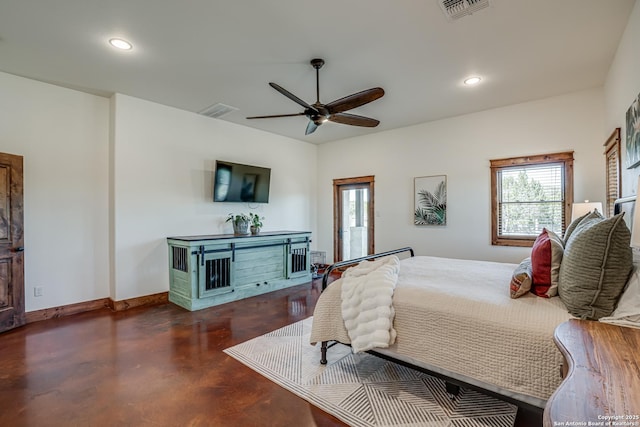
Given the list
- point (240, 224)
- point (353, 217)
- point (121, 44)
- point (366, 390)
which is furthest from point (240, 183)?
point (366, 390)

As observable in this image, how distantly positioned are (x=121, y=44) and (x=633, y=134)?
4.58m

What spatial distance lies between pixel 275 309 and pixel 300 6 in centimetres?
346

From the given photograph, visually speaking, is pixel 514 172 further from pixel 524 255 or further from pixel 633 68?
pixel 633 68

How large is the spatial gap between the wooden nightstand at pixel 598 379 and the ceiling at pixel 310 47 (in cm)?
244

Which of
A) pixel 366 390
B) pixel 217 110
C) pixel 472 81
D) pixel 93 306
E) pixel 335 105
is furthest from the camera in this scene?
pixel 217 110

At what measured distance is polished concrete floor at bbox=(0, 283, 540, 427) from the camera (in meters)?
1.96

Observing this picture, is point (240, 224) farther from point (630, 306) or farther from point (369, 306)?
point (630, 306)

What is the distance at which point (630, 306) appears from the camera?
1466mm

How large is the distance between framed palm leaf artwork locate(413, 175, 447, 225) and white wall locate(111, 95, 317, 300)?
2.90 metres

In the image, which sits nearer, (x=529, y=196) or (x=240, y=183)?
(x=529, y=196)

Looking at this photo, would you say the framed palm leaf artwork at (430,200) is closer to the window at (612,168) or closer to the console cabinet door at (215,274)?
the window at (612,168)

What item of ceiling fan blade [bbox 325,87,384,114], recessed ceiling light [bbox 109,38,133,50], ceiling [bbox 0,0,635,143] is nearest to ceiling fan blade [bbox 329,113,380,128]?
ceiling fan blade [bbox 325,87,384,114]

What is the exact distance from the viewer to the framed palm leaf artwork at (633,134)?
230 centimetres

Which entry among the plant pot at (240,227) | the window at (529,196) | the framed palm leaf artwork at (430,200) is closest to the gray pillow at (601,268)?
the window at (529,196)
